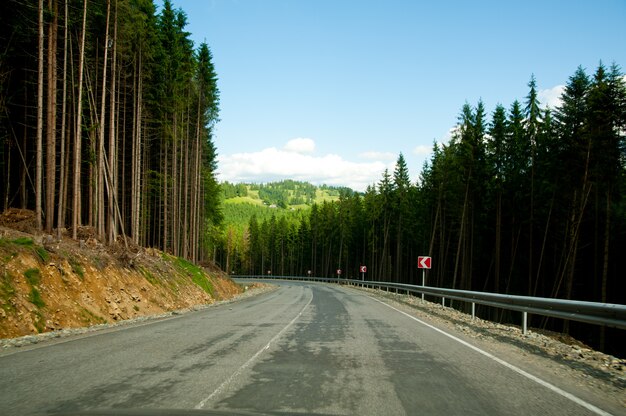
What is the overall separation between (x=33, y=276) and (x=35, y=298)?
89 centimetres

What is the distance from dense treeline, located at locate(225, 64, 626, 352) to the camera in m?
24.6

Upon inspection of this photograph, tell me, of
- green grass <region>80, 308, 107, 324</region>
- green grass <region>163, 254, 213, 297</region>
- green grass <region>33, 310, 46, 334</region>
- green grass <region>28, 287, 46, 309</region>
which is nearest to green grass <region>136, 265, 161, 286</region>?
green grass <region>163, 254, 213, 297</region>

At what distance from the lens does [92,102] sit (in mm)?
23391

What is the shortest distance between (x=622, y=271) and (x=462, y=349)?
2925 cm

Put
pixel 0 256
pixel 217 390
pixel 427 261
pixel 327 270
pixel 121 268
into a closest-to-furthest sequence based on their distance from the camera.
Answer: pixel 217 390
pixel 0 256
pixel 121 268
pixel 427 261
pixel 327 270

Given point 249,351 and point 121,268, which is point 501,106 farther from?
point 249,351

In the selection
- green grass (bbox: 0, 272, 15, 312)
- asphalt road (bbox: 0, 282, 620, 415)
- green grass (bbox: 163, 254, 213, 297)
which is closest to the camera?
asphalt road (bbox: 0, 282, 620, 415)

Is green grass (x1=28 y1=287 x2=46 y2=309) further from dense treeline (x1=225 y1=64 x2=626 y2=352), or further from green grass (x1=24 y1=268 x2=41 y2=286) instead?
dense treeline (x1=225 y1=64 x2=626 y2=352)

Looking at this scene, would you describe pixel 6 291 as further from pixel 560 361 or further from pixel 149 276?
pixel 560 361

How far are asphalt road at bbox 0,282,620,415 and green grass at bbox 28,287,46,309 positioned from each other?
298 cm

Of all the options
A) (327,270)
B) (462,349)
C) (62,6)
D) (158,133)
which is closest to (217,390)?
(462,349)

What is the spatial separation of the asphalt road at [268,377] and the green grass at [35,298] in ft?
9.77

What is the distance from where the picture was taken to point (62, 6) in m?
19.2

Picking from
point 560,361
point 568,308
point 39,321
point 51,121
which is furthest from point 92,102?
point 560,361
